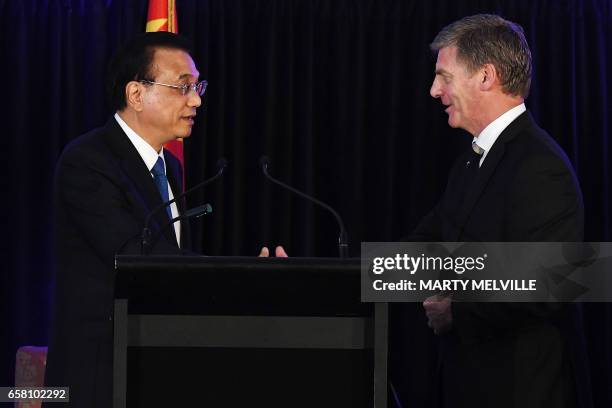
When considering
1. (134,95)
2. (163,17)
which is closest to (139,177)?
(134,95)

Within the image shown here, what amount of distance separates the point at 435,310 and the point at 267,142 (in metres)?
2.39

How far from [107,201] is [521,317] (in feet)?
3.94

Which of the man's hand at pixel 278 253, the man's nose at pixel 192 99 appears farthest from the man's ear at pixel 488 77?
the man's nose at pixel 192 99

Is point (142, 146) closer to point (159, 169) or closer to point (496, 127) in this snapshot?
point (159, 169)

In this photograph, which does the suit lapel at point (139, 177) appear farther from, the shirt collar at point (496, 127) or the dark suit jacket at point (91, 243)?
the shirt collar at point (496, 127)

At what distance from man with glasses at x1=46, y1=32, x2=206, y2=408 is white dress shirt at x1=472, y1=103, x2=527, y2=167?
991 millimetres

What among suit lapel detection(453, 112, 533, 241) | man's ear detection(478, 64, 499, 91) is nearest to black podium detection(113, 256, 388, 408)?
suit lapel detection(453, 112, 533, 241)

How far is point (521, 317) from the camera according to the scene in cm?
237

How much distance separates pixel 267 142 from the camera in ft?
15.7

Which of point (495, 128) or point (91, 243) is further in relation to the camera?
point (495, 128)

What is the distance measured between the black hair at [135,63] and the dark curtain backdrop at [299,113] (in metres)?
1.90

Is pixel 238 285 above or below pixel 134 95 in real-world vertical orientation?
below

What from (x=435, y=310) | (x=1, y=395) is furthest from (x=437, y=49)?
(x=1, y=395)

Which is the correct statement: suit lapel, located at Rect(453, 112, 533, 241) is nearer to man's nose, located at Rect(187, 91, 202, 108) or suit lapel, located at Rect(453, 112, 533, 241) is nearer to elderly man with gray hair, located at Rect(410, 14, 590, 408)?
elderly man with gray hair, located at Rect(410, 14, 590, 408)
